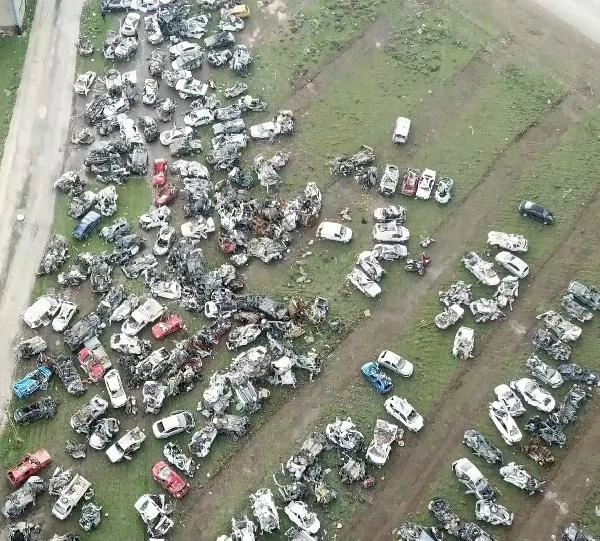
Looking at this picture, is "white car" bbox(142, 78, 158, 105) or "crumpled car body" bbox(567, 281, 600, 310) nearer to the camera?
"crumpled car body" bbox(567, 281, 600, 310)

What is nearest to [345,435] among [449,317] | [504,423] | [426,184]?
[504,423]

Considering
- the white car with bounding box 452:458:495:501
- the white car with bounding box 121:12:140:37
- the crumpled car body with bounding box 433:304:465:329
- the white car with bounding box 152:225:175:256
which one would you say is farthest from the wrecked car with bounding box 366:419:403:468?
the white car with bounding box 121:12:140:37

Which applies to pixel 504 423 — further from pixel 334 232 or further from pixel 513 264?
pixel 334 232

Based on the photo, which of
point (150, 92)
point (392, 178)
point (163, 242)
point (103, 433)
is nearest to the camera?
point (103, 433)

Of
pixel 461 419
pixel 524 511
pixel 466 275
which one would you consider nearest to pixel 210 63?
pixel 466 275

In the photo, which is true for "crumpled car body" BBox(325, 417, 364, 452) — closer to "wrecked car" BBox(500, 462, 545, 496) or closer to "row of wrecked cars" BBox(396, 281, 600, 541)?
"row of wrecked cars" BBox(396, 281, 600, 541)
